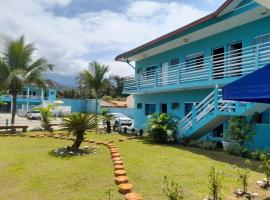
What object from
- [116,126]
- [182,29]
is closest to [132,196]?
[182,29]

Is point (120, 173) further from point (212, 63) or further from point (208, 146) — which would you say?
point (212, 63)

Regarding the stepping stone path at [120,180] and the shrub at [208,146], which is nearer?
the stepping stone path at [120,180]

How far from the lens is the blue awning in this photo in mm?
4781

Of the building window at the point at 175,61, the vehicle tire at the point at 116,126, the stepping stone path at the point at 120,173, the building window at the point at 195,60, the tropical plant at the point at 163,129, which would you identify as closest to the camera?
the stepping stone path at the point at 120,173

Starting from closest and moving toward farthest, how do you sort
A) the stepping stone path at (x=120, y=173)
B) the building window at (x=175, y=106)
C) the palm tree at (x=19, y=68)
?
the stepping stone path at (x=120, y=173)
the building window at (x=175, y=106)
the palm tree at (x=19, y=68)

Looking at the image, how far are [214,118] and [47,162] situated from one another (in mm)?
7708

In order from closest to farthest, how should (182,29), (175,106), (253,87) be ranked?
1. (253,87)
2. (182,29)
3. (175,106)

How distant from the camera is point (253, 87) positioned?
504 centimetres

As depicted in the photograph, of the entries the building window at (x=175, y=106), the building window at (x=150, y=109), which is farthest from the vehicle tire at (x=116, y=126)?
the building window at (x=175, y=106)

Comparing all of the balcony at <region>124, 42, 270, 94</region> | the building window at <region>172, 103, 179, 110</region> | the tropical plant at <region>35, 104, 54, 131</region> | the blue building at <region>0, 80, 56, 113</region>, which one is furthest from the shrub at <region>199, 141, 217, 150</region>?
the blue building at <region>0, 80, 56, 113</region>

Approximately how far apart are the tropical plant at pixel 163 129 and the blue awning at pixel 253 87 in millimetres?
10342

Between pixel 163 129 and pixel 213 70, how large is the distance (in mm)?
4067

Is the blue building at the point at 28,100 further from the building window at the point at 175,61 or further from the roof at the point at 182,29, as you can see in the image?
the building window at the point at 175,61

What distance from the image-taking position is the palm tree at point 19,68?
874 inches
